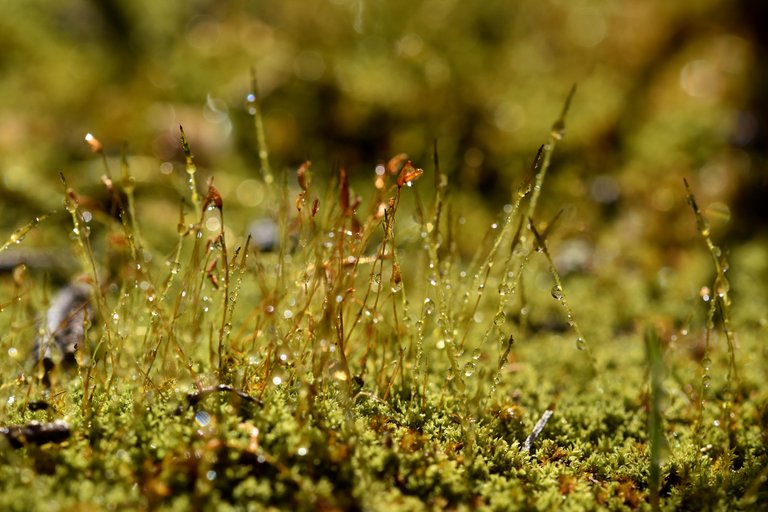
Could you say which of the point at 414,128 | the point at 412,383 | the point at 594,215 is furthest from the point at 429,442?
the point at 414,128

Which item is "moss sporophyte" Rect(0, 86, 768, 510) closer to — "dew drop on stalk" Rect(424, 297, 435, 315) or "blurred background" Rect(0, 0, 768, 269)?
"dew drop on stalk" Rect(424, 297, 435, 315)

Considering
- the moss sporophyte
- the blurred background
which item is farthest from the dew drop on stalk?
the blurred background

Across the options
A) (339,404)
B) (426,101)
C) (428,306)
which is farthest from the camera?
(426,101)

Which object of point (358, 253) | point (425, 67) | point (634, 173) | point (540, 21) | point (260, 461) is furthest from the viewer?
point (540, 21)

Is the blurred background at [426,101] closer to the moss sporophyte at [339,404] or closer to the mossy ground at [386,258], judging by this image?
the mossy ground at [386,258]

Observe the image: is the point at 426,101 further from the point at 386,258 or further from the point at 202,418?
the point at 202,418

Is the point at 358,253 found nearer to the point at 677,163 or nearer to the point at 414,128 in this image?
the point at 414,128

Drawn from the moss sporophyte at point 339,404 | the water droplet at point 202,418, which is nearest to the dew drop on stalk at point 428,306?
the moss sporophyte at point 339,404

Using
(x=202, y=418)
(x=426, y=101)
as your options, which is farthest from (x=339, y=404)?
(x=426, y=101)
